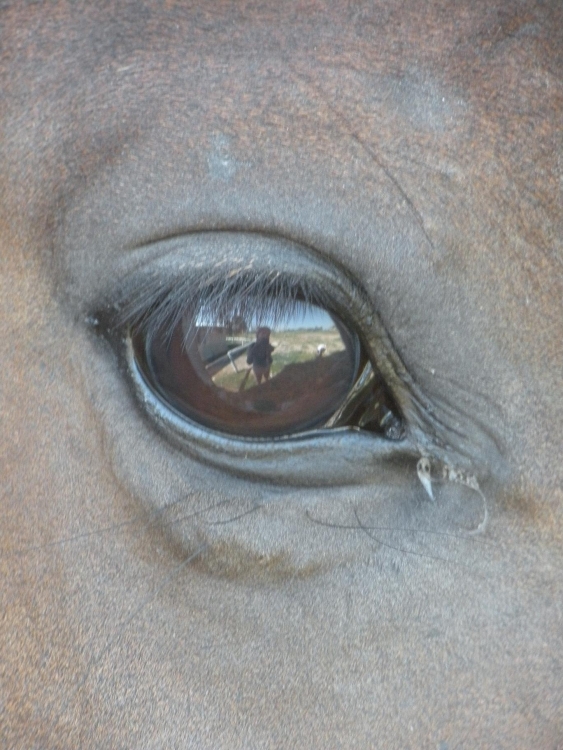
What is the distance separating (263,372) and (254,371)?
2 centimetres

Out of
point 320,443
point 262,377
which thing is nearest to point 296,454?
point 320,443

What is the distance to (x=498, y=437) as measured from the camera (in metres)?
1.31

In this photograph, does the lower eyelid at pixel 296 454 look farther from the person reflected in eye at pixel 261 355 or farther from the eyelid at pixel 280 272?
the person reflected in eye at pixel 261 355

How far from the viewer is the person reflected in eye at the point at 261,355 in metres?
1.33

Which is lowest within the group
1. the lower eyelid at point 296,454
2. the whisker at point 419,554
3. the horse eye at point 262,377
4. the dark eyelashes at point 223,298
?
the whisker at point 419,554

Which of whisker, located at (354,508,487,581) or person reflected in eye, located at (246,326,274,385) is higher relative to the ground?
person reflected in eye, located at (246,326,274,385)

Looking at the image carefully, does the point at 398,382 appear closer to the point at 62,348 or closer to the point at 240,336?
the point at 240,336

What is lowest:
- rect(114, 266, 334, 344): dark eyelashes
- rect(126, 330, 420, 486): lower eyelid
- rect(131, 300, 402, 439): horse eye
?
rect(126, 330, 420, 486): lower eyelid

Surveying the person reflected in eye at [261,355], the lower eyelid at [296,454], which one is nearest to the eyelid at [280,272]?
the lower eyelid at [296,454]

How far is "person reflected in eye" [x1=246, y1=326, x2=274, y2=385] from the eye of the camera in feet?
4.38

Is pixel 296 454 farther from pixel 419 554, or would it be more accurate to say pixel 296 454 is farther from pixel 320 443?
pixel 419 554

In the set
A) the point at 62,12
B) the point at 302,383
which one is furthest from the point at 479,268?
the point at 62,12

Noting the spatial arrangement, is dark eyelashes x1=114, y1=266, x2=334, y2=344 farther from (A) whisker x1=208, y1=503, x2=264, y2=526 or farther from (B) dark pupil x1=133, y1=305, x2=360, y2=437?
(A) whisker x1=208, y1=503, x2=264, y2=526

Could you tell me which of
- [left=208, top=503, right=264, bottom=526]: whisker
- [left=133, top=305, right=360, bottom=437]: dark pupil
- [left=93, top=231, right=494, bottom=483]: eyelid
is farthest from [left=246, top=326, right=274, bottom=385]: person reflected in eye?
[left=208, top=503, right=264, bottom=526]: whisker
